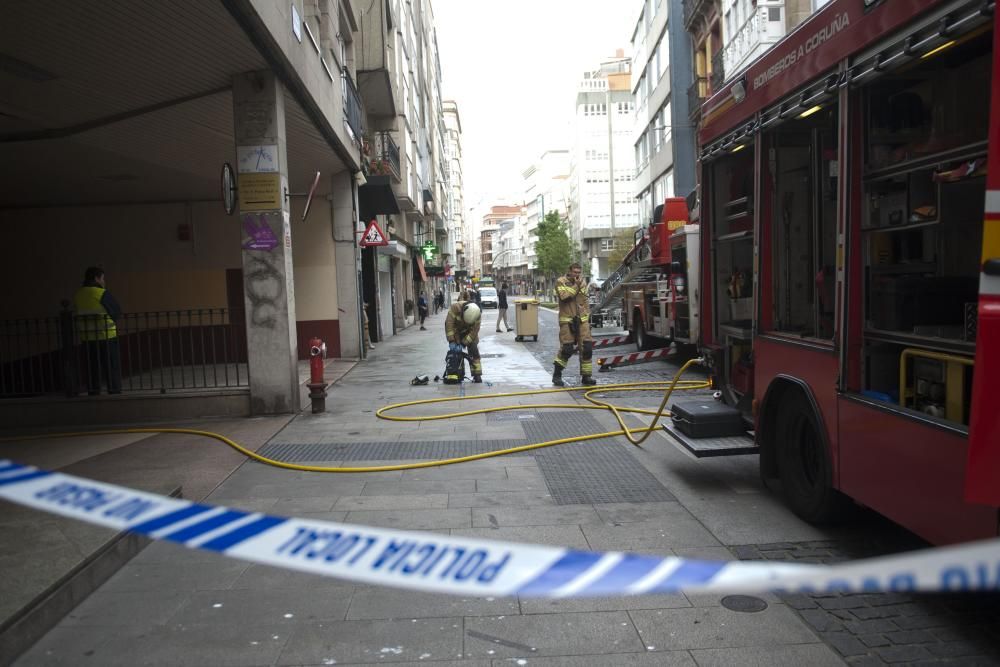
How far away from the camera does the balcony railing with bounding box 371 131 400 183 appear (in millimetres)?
20547

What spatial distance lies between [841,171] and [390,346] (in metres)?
17.5

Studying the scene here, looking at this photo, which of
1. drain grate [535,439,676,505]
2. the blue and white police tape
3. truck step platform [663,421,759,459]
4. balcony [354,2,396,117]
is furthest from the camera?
balcony [354,2,396,117]

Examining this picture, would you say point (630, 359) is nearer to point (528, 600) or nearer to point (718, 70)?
point (528, 600)

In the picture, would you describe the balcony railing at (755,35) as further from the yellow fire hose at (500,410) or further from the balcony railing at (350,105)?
the yellow fire hose at (500,410)

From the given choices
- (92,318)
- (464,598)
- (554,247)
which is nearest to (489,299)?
(554,247)

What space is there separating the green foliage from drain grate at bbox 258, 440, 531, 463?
72225 mm

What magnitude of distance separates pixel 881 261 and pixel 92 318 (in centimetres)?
904

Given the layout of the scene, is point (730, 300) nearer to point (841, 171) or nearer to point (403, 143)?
point (841, 171)

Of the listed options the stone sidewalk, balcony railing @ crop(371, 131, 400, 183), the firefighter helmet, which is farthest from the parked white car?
the stone sidewalk

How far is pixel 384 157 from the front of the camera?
2133cm

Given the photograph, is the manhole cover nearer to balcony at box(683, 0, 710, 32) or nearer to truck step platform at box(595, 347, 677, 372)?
truck step platform at box(595, 347, 677, 372)

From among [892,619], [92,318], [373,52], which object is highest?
[373,52]

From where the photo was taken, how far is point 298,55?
9.88m

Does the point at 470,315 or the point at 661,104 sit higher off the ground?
the point at 661,104
